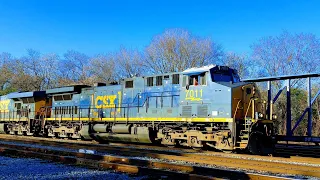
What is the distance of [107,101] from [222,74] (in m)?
7.09

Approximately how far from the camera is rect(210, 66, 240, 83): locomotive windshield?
40.9 ft

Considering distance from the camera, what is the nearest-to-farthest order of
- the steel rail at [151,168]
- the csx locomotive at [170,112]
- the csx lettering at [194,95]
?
the steel rail at [151,168] → the csx locomotive at [170,112] → the csx lettering at [194,95]

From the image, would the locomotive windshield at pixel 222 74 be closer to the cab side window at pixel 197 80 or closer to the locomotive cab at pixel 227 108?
the locomotive cab at pixel 227 108

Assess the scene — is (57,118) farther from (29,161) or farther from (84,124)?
(29,161)

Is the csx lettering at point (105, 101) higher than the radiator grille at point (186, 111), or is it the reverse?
the csx lettering at point (105, 101)

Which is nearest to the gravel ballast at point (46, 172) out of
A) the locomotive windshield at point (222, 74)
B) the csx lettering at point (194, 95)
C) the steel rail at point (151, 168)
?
the steel rail at point (151, 168)

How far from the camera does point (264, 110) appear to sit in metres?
12.5

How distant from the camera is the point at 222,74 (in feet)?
41.6

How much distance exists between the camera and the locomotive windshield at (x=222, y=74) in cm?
1247

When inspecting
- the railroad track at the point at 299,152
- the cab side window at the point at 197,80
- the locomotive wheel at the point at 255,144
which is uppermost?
the cab side window at the point at 197,80

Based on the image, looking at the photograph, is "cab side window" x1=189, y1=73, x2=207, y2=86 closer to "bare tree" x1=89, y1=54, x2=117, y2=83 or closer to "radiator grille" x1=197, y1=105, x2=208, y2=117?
"radiator grille" x1=197, y1=105, x2=208, y2=117

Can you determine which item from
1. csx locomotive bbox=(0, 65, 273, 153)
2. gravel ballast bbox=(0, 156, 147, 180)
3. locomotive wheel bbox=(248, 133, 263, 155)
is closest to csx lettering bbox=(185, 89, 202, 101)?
csx locomotive bbox=(0, 65, 273, 153)

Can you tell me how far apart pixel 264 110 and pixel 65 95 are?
41.2 feet

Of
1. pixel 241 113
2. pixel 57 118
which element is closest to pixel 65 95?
pixel 57 118
